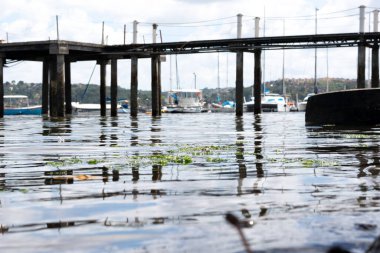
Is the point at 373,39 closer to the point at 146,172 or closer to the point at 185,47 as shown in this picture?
the point at 185,47

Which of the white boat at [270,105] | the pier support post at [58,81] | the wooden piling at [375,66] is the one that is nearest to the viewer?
the wooden piling at [375,66]

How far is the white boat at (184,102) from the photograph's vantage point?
91.4 m

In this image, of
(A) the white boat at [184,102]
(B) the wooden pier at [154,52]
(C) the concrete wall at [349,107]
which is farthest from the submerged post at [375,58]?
(A) the white boat at [184,102]

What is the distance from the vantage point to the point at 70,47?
46.9m

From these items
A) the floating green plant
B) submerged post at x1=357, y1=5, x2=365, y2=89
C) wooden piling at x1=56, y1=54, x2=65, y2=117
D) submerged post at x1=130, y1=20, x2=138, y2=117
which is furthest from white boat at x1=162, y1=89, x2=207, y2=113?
the floating green plant

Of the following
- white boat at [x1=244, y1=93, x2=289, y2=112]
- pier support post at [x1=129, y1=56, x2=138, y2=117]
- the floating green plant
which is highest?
pier support post at [x1=129, y1=56, x2=138, y2=117]

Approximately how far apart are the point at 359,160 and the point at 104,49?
43.1 m

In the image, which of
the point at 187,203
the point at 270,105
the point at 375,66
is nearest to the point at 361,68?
the point at 375,66

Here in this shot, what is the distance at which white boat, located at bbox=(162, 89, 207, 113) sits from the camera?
300 ft

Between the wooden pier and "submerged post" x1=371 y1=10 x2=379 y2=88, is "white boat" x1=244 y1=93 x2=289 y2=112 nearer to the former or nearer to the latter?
the wooden pier

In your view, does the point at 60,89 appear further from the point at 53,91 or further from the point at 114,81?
the point at 114,81

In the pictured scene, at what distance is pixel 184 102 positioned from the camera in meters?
99.2

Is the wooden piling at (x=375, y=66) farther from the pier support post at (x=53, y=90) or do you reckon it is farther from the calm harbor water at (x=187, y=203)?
the calm harbor water at (x=187, y=203)

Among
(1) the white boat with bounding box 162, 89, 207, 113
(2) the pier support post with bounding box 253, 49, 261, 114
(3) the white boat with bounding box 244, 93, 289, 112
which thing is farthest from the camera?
(3) the white boat with bounding box 244, 93, 289, 112
